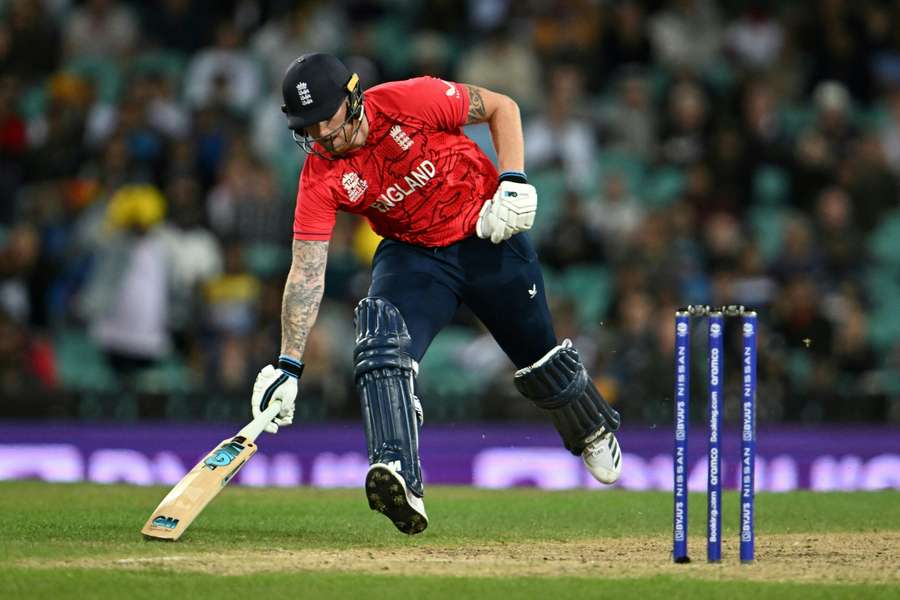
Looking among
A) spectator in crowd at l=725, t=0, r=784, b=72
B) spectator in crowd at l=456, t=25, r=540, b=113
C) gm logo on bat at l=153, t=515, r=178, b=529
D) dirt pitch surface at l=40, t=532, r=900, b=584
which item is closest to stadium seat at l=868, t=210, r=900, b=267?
spectator in crowd at l=725, t=0, r=784, b=72

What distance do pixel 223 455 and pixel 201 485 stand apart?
0.80 feet

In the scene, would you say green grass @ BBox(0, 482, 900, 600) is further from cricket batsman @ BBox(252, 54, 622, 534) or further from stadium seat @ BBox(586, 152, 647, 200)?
stadium seat @ BBox(586, 152, 647, 200)

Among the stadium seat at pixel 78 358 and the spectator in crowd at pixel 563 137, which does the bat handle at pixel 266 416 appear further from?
the spectator in crowd at pixel 563 137

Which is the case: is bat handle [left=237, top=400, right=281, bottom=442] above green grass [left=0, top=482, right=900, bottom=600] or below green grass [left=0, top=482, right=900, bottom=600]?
above

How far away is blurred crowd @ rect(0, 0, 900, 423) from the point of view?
1106 centimetres

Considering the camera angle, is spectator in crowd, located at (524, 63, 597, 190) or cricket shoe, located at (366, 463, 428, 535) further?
spectator in crowd, located at (524, 63, 597, 190)

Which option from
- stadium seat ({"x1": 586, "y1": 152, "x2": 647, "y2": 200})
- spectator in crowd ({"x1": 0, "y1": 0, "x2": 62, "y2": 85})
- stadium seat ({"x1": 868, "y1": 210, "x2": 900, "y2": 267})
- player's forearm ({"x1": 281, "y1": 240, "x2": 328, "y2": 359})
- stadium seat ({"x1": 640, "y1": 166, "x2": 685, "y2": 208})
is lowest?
player's forearm ({"x1": 281, "y1": 240, "x2": 328, "y2": 359})

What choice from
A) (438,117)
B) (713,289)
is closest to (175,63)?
(713,289)

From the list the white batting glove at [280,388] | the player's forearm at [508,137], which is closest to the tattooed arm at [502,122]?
the player's forearm at [508,137]

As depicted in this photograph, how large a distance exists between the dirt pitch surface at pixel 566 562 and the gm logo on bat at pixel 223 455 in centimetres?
57

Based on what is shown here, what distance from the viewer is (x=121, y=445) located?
1045 cm

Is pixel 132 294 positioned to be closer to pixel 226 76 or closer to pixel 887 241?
pixel 226 76

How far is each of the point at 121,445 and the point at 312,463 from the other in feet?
4.05

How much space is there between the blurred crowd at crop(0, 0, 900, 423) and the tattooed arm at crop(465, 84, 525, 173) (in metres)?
4.22
